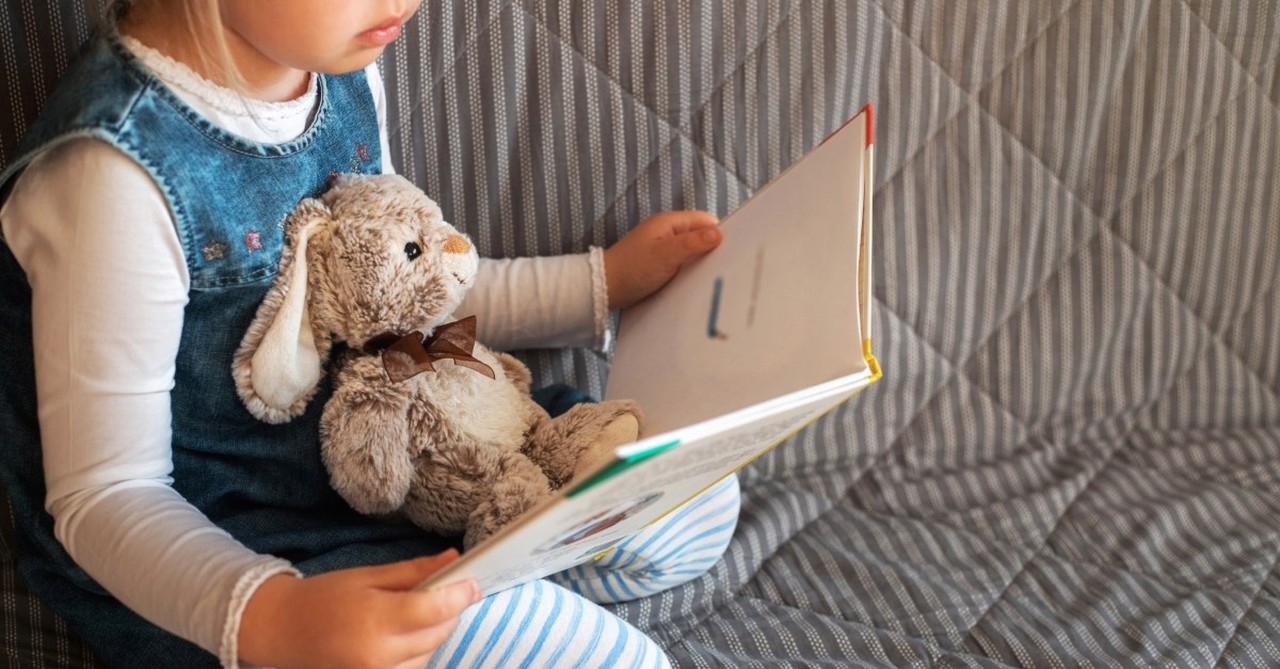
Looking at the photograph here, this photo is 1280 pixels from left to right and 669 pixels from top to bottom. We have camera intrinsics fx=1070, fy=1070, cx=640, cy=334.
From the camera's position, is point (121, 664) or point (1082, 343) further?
point (1082, 343)

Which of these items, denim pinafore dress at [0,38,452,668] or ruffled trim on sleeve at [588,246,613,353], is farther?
ruffled trim on sleeve at [588,246,613,353]

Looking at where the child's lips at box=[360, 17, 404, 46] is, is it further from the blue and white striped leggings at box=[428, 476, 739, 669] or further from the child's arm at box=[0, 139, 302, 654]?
the blue and white striped leggings at box=[428, 476, 739, 669]

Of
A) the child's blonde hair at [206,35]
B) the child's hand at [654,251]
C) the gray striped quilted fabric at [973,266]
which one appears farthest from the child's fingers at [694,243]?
the child's blonde hair at [206,35]

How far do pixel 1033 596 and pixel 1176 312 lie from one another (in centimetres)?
35

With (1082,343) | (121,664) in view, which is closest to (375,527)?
(121,664)

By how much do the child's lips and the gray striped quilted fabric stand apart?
225mm

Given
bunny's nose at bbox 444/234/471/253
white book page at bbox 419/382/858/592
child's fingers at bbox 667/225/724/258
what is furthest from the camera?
child's fingers at bbox 667/225/724/258

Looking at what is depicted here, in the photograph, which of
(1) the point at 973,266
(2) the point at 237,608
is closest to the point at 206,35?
(2) the point at 237,608

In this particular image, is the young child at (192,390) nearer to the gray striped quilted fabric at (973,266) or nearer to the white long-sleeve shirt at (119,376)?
the white long-sleeve shirt at (119,376)

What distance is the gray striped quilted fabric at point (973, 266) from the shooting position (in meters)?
0.87

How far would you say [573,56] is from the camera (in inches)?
36.0

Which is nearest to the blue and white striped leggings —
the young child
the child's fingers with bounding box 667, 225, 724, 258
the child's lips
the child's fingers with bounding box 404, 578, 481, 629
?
the young child

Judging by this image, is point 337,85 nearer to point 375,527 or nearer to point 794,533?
point 375,527

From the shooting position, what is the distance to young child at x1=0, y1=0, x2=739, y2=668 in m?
0.59
